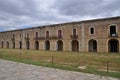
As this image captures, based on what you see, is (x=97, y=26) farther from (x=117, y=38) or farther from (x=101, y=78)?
(x=101, y=78)

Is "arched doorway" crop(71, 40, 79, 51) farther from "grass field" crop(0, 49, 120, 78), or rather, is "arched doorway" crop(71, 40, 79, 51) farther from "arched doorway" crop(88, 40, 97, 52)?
"grass field" crop(0, 49, 120, 78)

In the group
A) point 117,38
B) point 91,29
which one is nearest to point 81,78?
point 117,38

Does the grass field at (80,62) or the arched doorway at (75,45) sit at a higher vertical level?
the arched doorway at (75,45)

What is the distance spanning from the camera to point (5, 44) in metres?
47.1

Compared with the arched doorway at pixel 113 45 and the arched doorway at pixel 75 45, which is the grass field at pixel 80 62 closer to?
the arched doorway at pixel 113 45

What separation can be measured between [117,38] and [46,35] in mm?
15738

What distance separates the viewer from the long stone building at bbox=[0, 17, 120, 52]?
79.5ft

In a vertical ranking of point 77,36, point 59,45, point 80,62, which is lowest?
point 80,62

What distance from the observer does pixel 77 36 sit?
91.5ft

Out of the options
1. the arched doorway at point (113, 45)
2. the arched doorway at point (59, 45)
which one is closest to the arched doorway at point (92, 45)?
the arched doorway at point (113, 45)

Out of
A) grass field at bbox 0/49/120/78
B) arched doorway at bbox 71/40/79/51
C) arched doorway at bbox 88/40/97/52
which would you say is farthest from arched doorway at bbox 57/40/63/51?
grass field at bbox 0/49/120/78

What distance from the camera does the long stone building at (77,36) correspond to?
2423 cm

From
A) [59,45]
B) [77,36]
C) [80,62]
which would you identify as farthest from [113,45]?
[80,62]

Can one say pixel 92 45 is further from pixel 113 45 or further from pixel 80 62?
pixel 80 62
